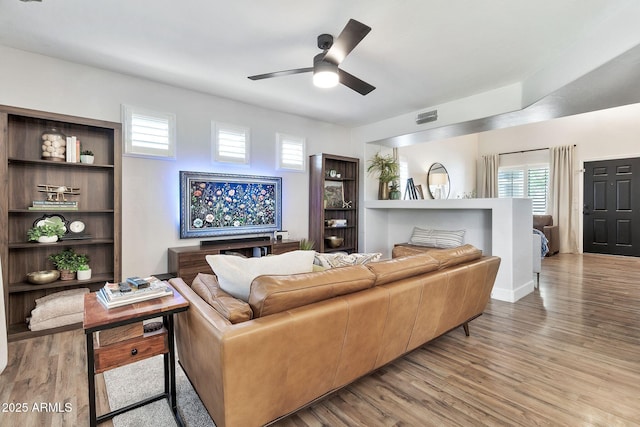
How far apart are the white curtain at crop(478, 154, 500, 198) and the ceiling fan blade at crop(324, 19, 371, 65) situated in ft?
24.8

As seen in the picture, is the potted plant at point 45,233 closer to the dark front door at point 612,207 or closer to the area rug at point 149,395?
the area rug at point 149,395

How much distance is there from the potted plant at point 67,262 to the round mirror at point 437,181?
6.54 meters

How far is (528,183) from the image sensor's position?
7.82 metres

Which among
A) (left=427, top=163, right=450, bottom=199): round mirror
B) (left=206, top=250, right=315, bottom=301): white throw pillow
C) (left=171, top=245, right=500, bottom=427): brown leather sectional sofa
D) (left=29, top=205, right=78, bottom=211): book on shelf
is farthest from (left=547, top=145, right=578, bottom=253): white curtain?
(left=29, top=205, right=78, bottom=211): book on shelf

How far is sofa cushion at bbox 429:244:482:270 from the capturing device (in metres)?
2.35

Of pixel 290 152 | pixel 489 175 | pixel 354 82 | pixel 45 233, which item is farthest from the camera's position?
pixel 489 175

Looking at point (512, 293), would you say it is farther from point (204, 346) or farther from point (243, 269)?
point (204, 346)

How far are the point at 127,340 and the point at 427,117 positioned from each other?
436 centimetres

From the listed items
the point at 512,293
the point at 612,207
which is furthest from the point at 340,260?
the point at 612,207

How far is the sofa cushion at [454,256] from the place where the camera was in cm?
235

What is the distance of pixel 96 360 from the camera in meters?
1.53

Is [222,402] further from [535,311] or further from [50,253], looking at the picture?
[535,311]

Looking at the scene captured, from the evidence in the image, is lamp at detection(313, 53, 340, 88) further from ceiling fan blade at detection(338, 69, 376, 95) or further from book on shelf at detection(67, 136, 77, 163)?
book on shelf at detection(67, 136, 77, 163)

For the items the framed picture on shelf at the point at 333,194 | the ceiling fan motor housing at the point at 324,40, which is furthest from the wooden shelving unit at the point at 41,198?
the framed picture on shelf at the point at 333,194
